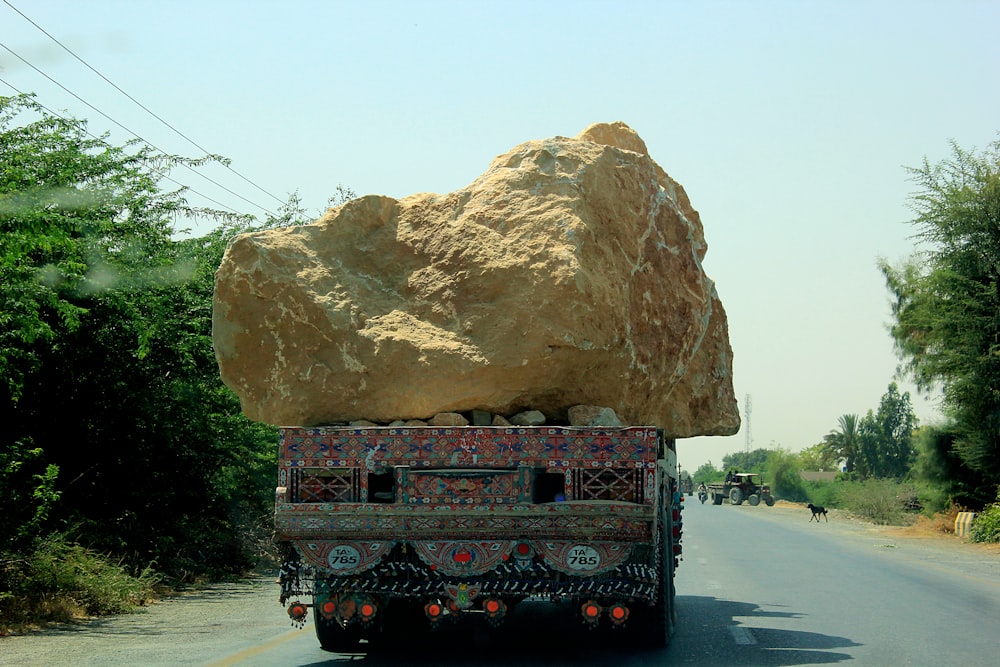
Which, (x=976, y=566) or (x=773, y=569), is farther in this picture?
(x=976, y=566)

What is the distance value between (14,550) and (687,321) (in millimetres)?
7549

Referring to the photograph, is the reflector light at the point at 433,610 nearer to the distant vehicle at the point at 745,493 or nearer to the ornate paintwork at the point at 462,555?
the ornate paintwork at the point at 462,555

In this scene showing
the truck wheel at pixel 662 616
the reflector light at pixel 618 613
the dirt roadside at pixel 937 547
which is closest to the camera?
the reflector light at pixel 618 613

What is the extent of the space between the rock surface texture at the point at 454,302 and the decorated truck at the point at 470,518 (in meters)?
0.77

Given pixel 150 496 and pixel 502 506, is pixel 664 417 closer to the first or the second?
pixel 502 506

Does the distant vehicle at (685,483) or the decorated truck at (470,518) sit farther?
the distant vehicle at (685,483)

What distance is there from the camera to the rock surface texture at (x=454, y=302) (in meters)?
8.45

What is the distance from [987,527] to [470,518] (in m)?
26.0

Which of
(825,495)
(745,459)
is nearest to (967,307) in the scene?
(825,495)

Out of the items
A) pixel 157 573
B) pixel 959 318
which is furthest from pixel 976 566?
pixel 157 573

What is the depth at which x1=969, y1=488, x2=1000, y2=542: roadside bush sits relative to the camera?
97.3 ft

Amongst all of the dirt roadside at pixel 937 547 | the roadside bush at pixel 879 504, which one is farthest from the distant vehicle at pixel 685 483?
the roadside bush at pixel 879 504

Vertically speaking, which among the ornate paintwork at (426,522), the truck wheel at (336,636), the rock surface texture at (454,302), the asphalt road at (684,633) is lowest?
the asphalt road at (684,633)

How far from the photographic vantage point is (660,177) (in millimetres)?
10547
